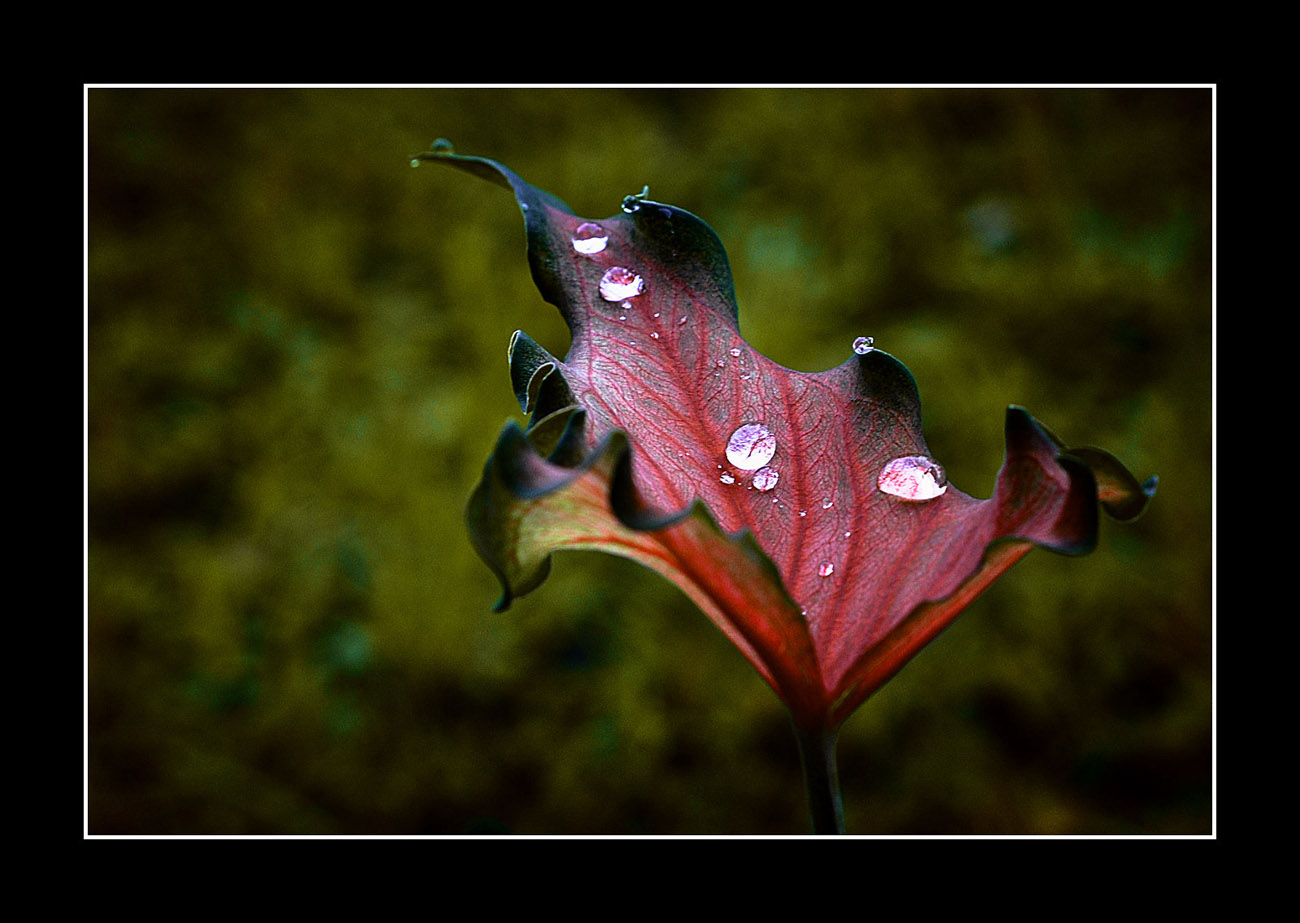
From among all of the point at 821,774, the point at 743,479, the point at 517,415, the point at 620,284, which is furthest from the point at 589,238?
the point at 517,415

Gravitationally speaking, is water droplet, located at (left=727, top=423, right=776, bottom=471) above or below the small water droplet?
above

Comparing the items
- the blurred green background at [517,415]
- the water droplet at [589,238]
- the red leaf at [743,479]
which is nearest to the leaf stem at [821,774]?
the red leaf at [743,479]

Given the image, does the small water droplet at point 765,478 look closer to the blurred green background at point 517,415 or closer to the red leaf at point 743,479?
the red leaf at point 743,479

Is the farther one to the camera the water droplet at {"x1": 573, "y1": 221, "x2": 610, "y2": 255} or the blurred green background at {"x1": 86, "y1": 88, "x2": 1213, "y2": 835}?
the blurred green background at {"x1": 86, "y1": 88, "x2": 1213, "y2": 835}

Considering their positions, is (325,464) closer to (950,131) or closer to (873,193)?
(873,193)

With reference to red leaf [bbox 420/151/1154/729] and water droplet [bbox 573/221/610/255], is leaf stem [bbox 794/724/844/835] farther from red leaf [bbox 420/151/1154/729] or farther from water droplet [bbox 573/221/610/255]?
water droplet [bbox 573/221/610/255]

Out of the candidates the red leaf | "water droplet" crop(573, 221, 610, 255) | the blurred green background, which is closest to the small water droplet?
the red leaf

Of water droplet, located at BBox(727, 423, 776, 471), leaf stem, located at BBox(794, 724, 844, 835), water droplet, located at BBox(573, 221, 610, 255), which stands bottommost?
leaf stem, located at BBox(794, 724, 844, 835)
